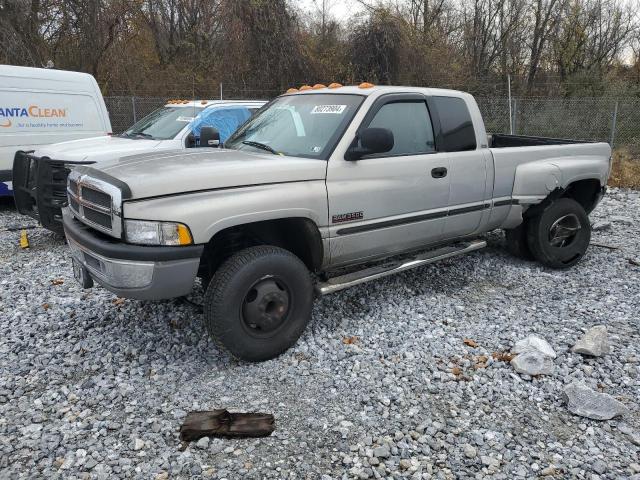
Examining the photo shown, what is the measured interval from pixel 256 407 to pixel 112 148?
16.0ft

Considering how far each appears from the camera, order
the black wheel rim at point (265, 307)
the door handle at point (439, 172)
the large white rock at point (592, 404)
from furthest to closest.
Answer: the door handle at point (439, 172)
the black wheel rim at point (265, 307)
the large white rock at point (592, 404)

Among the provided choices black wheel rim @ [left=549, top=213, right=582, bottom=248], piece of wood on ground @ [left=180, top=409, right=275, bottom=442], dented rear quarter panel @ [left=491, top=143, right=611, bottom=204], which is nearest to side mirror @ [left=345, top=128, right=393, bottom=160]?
dented rear quarter panel @ [left=491, top=143, right=611, bottom=204]

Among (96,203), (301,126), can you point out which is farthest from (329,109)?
(96,203)

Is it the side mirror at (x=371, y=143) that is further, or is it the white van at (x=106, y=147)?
the white van at (x=106, y=147)

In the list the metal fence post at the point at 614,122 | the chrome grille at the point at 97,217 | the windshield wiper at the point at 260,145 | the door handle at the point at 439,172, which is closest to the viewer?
the chrome grille at the point at 97,217

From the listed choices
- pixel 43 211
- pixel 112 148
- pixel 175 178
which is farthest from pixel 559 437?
pixel 112 148

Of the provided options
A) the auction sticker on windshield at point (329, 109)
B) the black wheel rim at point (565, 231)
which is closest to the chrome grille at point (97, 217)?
the auction sticker on windshield at point (329, 109)

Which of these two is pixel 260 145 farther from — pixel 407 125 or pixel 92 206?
pixel 92 206

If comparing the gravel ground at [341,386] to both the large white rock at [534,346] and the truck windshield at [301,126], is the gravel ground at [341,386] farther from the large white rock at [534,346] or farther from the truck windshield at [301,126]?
the truck windshield at [301,126]

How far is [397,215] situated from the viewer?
4.29 m

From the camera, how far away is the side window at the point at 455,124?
4.69m

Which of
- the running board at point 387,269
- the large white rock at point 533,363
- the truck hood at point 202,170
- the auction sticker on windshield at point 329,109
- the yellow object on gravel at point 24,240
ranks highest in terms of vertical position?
the auction sticker on windshield at point 329,109

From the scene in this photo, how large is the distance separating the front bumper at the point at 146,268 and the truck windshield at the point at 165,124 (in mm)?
4643

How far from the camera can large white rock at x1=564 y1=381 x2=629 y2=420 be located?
3.11 metres
